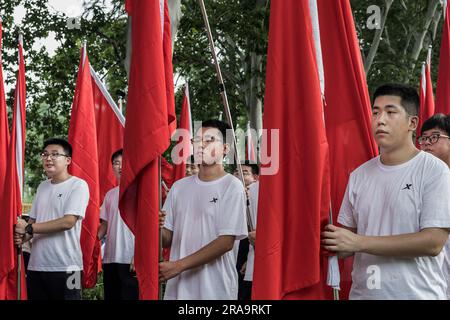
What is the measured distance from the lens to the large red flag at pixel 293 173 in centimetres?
387

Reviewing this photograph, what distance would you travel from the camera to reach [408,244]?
3.60 metres

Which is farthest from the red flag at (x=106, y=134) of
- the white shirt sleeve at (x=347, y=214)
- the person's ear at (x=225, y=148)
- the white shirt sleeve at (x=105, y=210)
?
the white shirt sleeve at (x=347, y=214)

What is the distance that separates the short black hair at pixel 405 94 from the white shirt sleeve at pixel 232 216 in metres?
1.29

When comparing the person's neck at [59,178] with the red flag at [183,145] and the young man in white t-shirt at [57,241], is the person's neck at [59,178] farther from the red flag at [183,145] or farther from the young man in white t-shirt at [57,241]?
the red flag at [183,145]

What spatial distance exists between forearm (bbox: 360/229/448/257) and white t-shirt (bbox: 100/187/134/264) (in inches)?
172

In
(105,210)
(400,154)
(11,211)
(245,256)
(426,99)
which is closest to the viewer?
(400,154)

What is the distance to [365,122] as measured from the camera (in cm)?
425

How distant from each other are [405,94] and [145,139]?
171 cm

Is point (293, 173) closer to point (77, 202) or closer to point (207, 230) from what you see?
point (207, 230)

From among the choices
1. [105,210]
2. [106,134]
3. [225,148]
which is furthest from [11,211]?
[106,134]

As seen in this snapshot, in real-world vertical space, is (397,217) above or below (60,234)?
below

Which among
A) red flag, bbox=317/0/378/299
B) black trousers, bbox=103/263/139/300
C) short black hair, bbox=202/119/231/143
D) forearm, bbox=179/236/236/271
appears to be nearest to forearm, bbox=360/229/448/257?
red flag, bbox=317/0/378/299

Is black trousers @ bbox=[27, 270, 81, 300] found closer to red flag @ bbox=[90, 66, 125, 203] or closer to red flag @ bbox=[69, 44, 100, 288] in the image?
red flag @ bbox=[69, 44, 100, 288]

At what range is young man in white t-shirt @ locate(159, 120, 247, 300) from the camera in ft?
15.6
